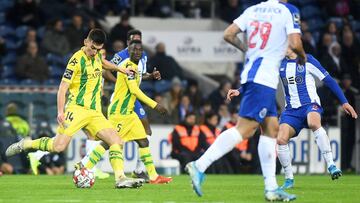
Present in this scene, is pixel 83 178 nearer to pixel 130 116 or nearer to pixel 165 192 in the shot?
pixel 165 192

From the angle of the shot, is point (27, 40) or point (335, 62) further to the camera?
point (335, 62)

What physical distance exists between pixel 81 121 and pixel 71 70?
70 cm

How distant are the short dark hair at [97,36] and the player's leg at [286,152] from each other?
3005 mm

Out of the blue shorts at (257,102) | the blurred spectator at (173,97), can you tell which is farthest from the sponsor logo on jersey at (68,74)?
the blurred spectator at (173,97)

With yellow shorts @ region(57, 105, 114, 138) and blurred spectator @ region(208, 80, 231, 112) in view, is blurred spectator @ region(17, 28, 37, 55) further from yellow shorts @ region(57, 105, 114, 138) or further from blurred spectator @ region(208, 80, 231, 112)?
yellow shorts @ region(57, 105, 114, 138)

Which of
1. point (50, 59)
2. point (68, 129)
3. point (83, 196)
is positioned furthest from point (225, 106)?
point (83, 196)

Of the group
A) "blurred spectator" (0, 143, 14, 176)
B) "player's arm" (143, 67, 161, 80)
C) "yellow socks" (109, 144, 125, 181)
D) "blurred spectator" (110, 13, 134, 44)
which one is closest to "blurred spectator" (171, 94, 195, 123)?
"blurred spectator" (110, 13, 134, 44)

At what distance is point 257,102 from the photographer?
490 inches

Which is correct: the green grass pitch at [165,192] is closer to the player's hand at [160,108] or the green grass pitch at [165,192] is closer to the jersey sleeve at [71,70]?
the player's hand at [160,108]

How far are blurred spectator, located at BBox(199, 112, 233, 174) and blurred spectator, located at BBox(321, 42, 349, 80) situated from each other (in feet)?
11.7

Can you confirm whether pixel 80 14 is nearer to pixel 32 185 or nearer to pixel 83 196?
pixel 32 185

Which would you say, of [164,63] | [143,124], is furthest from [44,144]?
[164,63]

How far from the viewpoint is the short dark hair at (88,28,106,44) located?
591 inches

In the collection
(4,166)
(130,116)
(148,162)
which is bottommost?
(4,166)
